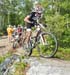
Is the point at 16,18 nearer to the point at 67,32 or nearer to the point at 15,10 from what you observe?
the point at 15,10

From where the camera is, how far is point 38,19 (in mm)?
8922

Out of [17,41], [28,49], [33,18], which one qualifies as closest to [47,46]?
[28,49]

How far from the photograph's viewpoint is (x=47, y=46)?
29.7ft

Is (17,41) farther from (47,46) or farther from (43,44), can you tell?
(43,44)

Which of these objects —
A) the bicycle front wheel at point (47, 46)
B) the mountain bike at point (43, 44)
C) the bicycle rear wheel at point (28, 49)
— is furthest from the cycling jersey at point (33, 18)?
the bicycle rear wheel at point (28, 49)

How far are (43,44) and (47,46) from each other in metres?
0.21

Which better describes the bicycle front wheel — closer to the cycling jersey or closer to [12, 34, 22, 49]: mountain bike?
the cycling jersey

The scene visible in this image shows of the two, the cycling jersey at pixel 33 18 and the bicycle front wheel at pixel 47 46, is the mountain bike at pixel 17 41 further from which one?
the cycling jersey at pixel 33 18

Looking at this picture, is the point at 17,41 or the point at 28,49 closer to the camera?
the point at 28,49

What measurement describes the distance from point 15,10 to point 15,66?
5304 centimetres

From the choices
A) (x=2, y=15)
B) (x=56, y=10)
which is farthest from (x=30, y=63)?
(x=2, y=15)

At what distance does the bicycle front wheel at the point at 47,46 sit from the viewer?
8656 mm

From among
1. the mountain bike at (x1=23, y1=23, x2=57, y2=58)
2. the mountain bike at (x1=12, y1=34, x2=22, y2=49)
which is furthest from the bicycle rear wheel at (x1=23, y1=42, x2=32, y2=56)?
the mountain bike at (x1=12, y1=34, x2=22, y2=49)

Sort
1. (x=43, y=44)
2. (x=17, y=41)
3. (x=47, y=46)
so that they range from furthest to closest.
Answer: (x=17, y=41) < (x=47, y=46) < (x=43, y=44)
